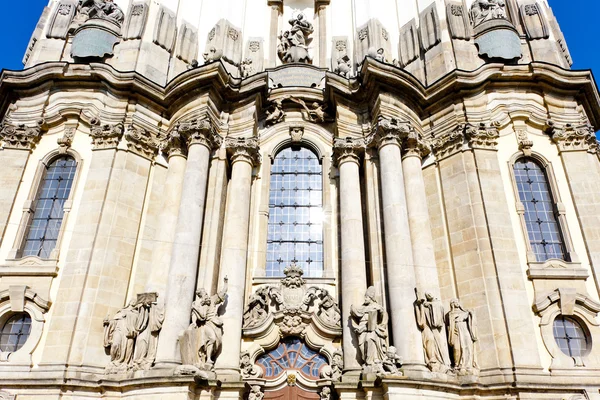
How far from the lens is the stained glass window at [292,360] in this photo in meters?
13.1

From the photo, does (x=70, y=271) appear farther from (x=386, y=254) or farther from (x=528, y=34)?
(x=528, y=34)

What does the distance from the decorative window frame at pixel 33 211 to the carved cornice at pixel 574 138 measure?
14.1 metres

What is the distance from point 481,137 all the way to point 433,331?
612cm

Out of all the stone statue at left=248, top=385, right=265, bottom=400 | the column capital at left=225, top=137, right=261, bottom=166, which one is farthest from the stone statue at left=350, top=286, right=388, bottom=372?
the column capital at left=225, top=137, right=261, bottom=166

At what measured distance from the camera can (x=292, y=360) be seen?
13.3 metres

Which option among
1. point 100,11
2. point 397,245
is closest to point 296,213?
point 397,245

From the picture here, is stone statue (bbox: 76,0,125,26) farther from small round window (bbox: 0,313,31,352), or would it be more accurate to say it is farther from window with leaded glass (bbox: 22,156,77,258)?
small round window (bbox: 0,313,31,352)

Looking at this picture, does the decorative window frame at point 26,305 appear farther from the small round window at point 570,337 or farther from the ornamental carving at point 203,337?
the small round window at point 570,337

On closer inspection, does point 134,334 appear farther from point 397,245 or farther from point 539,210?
point 539,210

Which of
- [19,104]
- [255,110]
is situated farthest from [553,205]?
[19,104]

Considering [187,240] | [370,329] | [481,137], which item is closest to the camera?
[370,329]

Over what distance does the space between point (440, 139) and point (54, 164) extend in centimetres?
1176

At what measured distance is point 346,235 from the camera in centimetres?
1414

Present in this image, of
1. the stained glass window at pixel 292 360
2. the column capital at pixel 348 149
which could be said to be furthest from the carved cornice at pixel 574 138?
the stained glass window at pixel 292 360
